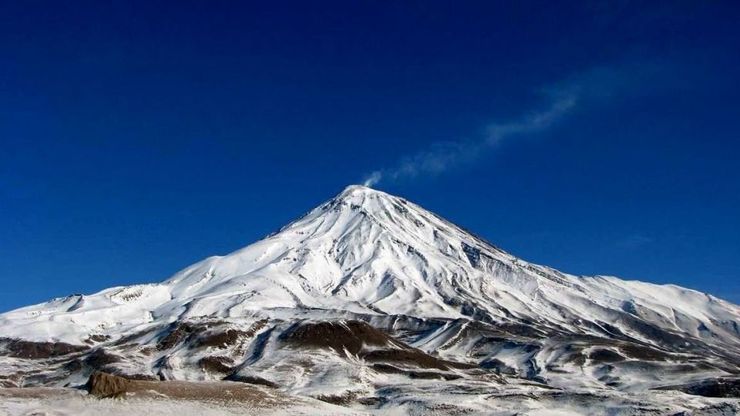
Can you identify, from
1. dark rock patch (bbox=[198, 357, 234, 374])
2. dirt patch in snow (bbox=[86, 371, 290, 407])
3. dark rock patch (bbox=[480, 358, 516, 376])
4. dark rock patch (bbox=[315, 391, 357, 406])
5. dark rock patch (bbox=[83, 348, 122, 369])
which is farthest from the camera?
dark rock patch (bbox=[480, 358, 516, 376])

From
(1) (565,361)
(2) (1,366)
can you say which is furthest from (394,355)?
(2) (1,366)

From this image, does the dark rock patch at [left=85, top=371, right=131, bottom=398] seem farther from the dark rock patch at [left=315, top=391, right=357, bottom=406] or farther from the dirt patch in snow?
the dark rock patch at [left=315, top=391, right=357, bottom=406]

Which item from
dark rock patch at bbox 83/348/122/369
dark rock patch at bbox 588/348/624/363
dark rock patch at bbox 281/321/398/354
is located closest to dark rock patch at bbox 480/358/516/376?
dark rock patch at bbox 588/348/624/363

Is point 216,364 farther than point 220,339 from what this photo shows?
No

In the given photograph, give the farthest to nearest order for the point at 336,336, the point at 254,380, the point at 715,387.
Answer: the point at 336,336 < the point at 254,380 < the point at 715,387

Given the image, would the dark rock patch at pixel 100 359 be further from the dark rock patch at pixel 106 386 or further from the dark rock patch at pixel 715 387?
the dark rock patch at pixel 715 387

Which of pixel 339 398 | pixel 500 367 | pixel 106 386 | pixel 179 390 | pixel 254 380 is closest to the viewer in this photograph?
pixel 106 386

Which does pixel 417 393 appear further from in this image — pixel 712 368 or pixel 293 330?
pixel 712 368

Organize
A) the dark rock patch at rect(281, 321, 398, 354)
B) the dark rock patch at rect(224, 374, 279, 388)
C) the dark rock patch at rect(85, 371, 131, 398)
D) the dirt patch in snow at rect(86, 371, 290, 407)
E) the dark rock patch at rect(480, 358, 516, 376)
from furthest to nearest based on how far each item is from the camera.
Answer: the dark rock patch at rect(480, 358, 516, 376)
the dark rock patch at rect(281, 321, 398, 354)
the dark rock patch at rect(224, 374, 279, 388)
the dirt patch in snow at rect(86, 371, 290, 407)
the dark rock patch at rect(85, 371, 131, 398)

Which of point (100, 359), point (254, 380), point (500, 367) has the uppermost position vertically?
point (500, 367)

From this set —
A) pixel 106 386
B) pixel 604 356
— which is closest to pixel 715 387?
pixel 604 356

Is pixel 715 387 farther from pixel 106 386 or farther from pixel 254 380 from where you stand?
pixel 106 386
